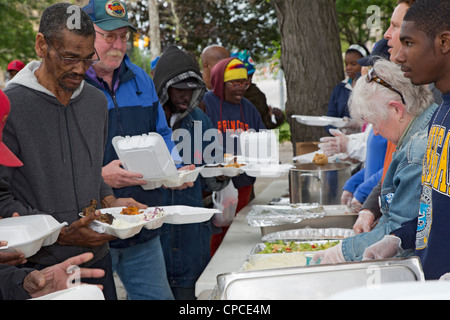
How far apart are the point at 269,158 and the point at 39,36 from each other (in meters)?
1.86

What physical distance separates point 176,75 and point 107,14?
2.33ft

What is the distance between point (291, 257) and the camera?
2.14 metres

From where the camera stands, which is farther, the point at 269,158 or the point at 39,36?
the point at 269,158

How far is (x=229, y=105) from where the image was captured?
395cm

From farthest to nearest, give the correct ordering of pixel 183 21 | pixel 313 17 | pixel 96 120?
pixel 183 21, pixel 313 17, pixel 96 120

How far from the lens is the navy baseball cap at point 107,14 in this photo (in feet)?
7.79

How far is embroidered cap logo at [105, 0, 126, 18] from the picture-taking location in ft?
7.82

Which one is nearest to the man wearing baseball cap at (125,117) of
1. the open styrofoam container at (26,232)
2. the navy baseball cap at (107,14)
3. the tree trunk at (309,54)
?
the navy baseball cap at (107,14)

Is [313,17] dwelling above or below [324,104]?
above

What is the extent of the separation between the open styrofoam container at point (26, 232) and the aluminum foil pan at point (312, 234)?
1177 mm

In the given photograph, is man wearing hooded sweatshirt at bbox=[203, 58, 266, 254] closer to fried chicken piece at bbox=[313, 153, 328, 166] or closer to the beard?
fried chicken piece at bbox=[313, 153, 328, 166]
